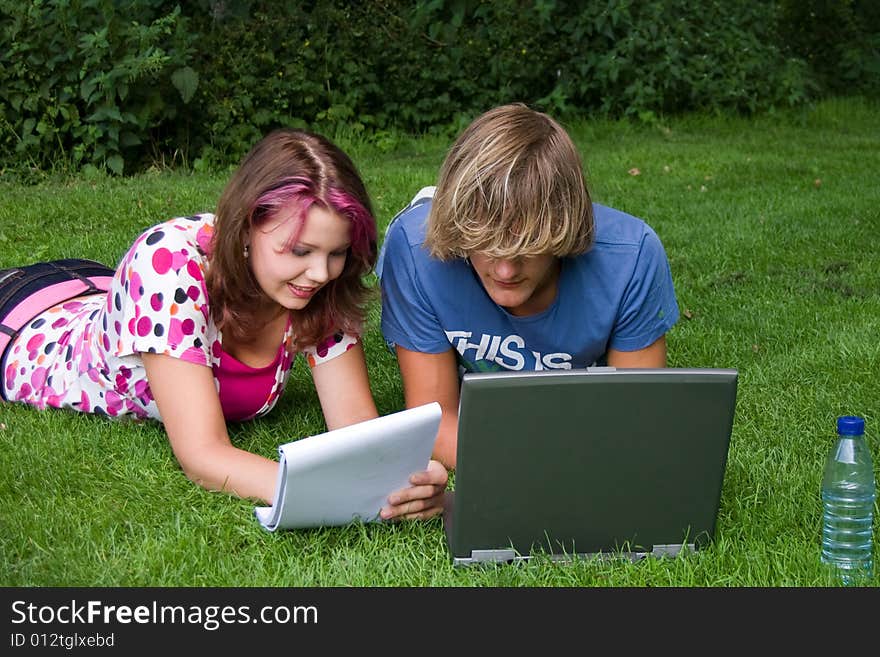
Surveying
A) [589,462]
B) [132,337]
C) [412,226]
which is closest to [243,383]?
[132,337]

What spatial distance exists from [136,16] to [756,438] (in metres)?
5.24

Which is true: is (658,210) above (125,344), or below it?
below

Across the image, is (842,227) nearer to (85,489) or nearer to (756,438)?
(756,438)

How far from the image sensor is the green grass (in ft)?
8.35

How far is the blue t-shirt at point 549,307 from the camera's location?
3.01 m

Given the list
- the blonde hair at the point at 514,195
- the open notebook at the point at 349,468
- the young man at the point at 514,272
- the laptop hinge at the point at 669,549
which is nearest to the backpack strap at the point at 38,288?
the young man at the point at 514,272

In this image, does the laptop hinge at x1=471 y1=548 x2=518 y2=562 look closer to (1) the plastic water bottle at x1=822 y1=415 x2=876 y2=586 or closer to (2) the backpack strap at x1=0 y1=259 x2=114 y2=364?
(1) the plastic water bottle at x1=822 y1=415 x2=876 y2=586

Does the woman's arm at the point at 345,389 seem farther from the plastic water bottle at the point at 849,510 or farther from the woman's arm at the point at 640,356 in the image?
the plastic water bottle at the point at 849,510

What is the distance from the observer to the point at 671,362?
13.9 feet

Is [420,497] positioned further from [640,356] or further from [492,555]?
[640,356]

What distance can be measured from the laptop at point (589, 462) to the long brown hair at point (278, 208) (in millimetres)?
722

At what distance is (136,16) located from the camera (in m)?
7.27

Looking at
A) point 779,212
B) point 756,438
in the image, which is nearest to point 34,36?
point 779,212

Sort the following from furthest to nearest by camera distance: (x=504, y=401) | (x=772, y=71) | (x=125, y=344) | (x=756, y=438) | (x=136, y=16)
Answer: (x=772, y=71)
(x=136, y=16)
(x=756, y=438)
(x=125, y=344)
(x=504, y=401)
